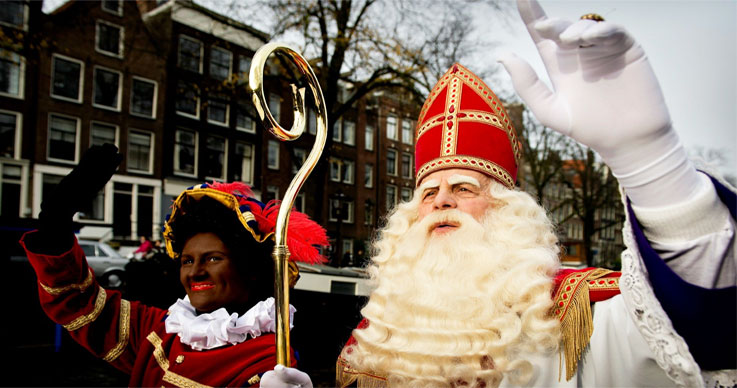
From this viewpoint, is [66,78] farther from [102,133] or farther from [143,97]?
[143,97]

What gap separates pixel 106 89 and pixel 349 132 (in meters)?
13.6

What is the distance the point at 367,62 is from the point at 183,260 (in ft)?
34.6

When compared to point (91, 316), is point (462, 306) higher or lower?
higher

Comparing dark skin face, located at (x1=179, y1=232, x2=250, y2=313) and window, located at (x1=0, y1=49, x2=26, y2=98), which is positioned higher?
window, located at (x1=0, y1=49, x2=26, y2=98)

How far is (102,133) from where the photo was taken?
20609 millimetres

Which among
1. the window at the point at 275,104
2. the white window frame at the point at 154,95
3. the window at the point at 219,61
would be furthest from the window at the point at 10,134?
the window at the point at 275,104

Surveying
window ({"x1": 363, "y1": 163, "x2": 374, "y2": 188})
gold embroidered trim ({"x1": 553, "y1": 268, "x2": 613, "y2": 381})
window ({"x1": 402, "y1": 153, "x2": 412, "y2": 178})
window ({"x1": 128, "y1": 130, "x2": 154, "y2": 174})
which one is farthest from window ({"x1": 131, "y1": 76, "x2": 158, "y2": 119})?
gold embroidered trim ({"x1": 553, "y1": 268, "x2": 613, "y2": 381})

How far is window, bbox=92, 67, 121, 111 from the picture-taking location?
20.4 meters

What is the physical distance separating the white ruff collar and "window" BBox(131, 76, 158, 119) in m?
21.1

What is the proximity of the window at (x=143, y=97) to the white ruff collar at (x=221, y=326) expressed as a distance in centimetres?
2115

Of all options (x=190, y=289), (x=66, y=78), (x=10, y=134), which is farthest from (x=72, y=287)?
(x=66, y=78)

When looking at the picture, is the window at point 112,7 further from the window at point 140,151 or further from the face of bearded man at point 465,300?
the face of bearded man at point 465,300

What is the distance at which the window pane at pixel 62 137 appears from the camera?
19.3m

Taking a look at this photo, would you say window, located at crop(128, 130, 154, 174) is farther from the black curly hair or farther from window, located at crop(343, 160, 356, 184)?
the black curly hair
